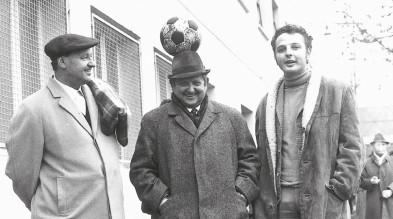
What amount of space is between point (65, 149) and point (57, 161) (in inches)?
3.8

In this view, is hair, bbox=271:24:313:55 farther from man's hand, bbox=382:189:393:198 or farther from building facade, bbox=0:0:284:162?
man's hand, bbox=382:189:393:198

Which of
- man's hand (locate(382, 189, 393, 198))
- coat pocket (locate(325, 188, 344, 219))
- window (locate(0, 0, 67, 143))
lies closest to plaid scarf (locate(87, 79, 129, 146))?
window (locate(0, 0, 67, 143))

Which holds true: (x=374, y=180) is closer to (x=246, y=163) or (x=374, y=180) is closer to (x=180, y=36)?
(x=246, y=163)

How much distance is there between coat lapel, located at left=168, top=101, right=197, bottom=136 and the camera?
5418mm

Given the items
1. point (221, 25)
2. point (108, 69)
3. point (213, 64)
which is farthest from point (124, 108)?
point (221, 25)

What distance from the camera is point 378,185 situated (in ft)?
45.9

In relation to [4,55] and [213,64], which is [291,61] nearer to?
[4,55]

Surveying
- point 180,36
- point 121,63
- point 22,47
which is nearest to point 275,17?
point 121,63

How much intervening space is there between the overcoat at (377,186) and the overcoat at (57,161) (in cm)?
950

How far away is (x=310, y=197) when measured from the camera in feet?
17.5

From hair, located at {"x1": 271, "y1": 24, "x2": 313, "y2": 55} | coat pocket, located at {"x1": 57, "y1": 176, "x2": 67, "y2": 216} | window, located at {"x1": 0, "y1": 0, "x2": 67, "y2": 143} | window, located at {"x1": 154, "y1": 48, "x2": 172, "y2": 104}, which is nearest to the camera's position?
coat pocket, located at {"x1": 57, "y1": 176, "x2": 67, "y2": 216}

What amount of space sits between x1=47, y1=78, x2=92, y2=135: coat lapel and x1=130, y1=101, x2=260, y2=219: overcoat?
0.58 metres

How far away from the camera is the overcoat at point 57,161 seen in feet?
15.7

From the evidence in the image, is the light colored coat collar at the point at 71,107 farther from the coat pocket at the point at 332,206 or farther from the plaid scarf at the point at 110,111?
the coat pocket at the point at 332,206
